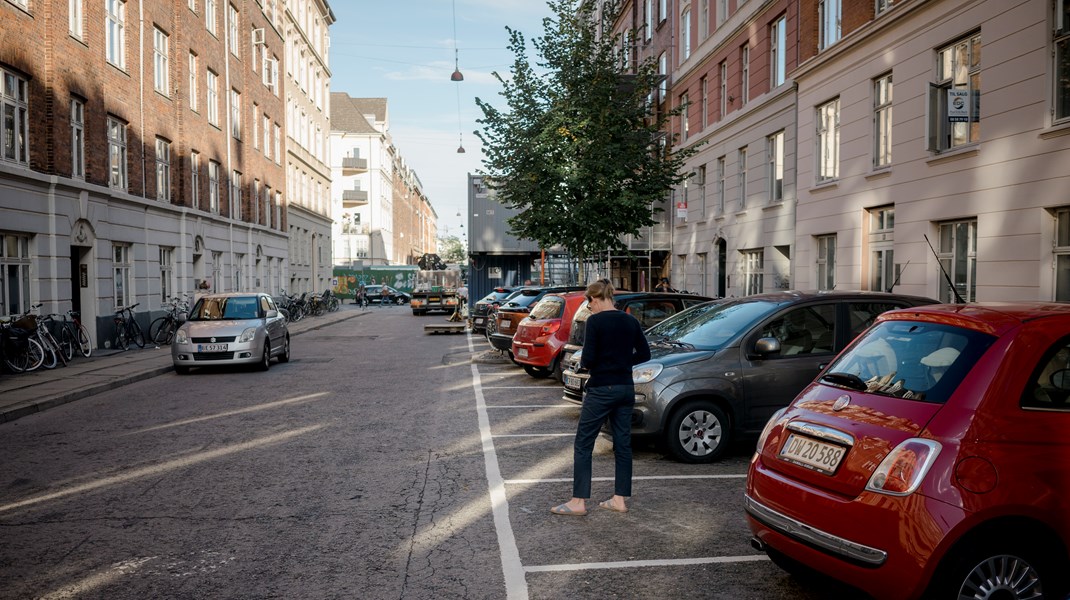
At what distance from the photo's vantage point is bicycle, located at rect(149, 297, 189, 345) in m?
22.1

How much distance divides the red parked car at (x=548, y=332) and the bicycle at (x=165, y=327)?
41.1 ft

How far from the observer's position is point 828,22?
1953cm

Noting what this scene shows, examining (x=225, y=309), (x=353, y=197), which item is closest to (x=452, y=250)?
(x=353, y=197)

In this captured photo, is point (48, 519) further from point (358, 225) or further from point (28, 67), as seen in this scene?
point (358, 225)

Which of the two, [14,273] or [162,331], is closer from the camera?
[14,273]

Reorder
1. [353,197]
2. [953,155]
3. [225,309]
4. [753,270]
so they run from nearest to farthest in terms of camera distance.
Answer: [953,155] → [225,309] → [753,270] → [353,197]

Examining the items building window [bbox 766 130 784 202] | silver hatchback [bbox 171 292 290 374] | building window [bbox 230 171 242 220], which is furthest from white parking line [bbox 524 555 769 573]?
building window [bbox 230 171 242 220]

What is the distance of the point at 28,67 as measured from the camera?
1678cm

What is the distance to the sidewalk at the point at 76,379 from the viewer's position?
11148 millimetres

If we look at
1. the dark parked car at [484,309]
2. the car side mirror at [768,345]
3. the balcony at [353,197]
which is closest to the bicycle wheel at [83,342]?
the dark parked car at [484,309]

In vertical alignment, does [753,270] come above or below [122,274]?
above

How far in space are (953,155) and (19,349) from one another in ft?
57.4

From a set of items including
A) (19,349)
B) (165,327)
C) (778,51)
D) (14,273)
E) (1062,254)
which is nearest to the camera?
(1062,254)

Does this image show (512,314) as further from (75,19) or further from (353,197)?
(353,197)
